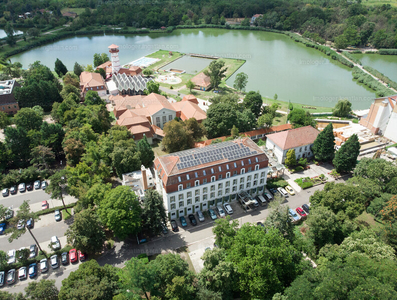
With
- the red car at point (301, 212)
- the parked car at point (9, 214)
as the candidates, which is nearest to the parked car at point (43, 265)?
the parked car at point (9, 214)

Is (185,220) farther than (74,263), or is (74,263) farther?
(185,220)

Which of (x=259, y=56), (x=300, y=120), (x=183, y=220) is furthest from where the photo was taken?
(x=259, y=56)

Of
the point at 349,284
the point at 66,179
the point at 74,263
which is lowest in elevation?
the point at 74,263

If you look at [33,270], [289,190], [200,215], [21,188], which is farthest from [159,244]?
[21,188]

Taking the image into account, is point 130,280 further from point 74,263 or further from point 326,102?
point 326,102

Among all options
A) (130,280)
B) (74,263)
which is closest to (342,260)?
(130,280)

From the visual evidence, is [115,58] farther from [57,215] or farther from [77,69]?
[57,215]
